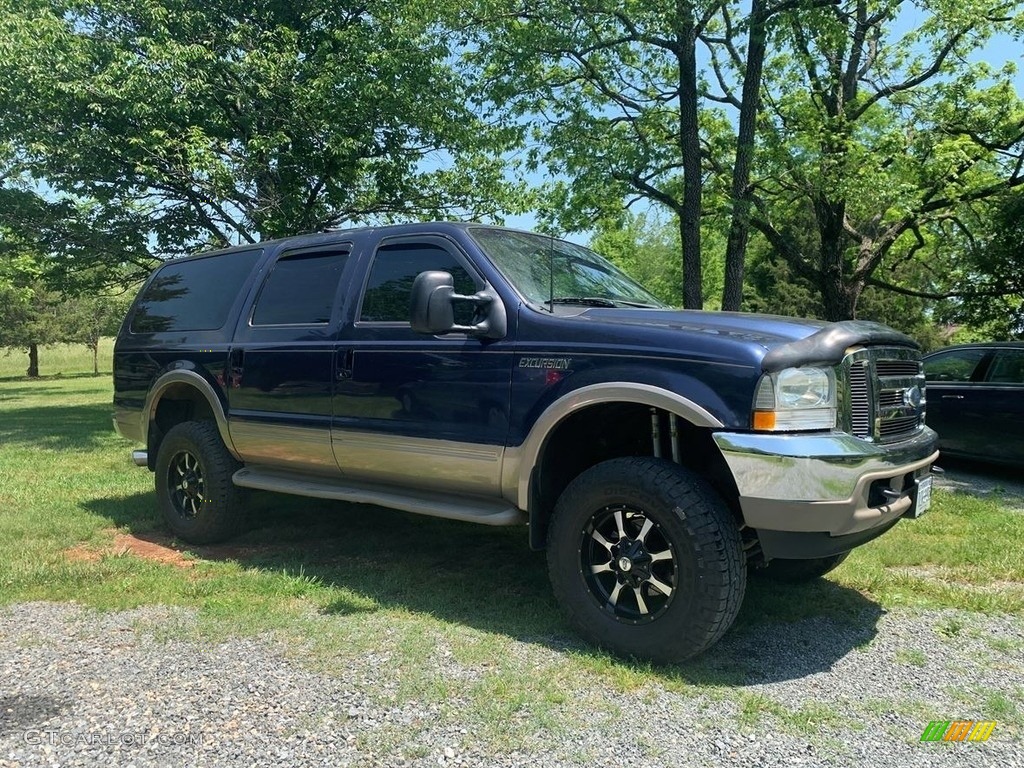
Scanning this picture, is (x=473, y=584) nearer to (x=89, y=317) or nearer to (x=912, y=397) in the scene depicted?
(x=912, y=397)

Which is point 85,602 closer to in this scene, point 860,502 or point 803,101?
point 860,502

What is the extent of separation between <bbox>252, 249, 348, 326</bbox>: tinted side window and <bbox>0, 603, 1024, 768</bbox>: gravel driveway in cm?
204

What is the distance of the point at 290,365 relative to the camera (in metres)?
5.07

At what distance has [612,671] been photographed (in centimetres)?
348

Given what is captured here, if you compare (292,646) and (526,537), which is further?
(526,537)

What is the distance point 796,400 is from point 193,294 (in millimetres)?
4668

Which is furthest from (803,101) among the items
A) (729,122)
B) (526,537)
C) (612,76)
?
(526,537)

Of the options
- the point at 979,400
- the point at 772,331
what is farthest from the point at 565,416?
the point at 979,400

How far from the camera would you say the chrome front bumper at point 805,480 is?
3.28 metres

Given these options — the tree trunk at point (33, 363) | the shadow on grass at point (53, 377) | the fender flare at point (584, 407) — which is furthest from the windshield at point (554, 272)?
the tree trunk at point (33, 363)

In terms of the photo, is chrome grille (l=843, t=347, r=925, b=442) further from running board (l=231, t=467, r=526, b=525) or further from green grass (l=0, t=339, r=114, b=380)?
green grass (l=0, t=339, r=114, b=380)

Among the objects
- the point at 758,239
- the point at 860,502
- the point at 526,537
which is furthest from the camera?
the point at 758,239

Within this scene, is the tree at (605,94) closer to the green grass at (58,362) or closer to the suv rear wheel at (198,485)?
the suv rear wheel at (198,485)

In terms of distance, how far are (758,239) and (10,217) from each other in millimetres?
23958
